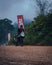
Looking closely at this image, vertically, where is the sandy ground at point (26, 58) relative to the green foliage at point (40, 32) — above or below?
above

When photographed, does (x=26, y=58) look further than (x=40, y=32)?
No

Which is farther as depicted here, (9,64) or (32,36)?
(32,36)

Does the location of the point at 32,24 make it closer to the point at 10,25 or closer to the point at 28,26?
the point at 28,26

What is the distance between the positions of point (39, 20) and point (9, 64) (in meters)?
17.6

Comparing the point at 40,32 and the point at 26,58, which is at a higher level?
the point at 26,58

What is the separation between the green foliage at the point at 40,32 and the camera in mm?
20003

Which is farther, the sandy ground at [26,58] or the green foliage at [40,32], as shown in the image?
the green foliage at [40,32]

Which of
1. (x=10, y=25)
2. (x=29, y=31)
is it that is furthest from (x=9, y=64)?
(x=10, y=25)

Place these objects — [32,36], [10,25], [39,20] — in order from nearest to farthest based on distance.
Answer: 1. [32,36]
2. [39,20]
3. [10,25]

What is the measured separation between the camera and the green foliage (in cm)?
2000

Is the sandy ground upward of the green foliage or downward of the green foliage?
upward

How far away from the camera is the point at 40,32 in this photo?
21.3 metres

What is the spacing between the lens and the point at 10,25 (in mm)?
33844

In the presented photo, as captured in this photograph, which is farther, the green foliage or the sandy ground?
the green foliage
